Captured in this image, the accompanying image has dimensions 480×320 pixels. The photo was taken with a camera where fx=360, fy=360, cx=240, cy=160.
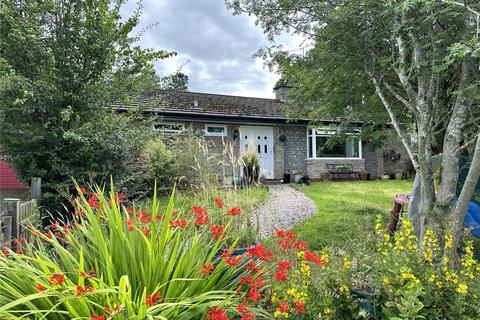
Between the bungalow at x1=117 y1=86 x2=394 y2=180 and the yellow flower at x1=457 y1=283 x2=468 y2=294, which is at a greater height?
the bungalow at x1=117 y1=86 x2=394 y2=180

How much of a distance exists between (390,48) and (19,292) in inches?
159

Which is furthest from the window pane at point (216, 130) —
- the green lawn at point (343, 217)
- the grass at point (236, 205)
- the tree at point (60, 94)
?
the grass at point (236, 205)

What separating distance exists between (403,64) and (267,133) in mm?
12199

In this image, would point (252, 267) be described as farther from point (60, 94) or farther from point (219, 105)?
point (219, 105)

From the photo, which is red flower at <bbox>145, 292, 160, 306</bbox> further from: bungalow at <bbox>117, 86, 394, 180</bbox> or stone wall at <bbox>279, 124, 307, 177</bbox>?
stone wall at <bbox>279, 124, 307, 177</bbox>

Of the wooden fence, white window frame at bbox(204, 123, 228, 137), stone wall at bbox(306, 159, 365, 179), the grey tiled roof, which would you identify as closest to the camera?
the wooden fence

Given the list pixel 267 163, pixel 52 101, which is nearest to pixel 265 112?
pixel 267 163

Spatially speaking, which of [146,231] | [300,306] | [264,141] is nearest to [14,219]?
[146,231]

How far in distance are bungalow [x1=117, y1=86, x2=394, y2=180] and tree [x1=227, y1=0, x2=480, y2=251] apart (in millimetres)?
8646

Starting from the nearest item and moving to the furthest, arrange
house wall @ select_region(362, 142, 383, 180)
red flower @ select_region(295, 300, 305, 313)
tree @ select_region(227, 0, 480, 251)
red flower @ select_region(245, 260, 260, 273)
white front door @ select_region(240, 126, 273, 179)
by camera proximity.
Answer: red flower @ select_region(295, 300, 305, 313), red flower @ select_region(245, 260, 260, 273), tree @ select_region(227, 0, 480, 251), white front door @ select_region(240, 126, 273, 179), house wall @ select_region(362, 142, 383, 180)

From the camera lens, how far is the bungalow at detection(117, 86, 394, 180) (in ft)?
46.9

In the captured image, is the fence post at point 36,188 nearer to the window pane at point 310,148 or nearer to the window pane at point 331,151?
the window pane at point 310,148

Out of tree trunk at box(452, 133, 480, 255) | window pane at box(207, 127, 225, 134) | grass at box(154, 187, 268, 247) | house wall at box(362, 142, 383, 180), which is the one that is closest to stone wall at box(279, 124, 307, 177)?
window pane at box(207, 127, 225, 134)

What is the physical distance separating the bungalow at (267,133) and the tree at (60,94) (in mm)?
7754
